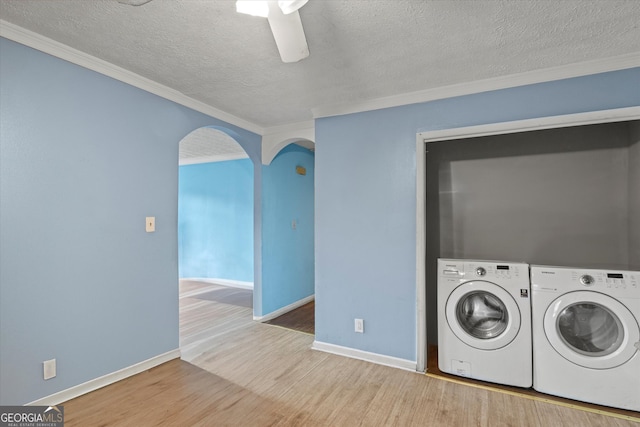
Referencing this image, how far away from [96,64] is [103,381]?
230 cm

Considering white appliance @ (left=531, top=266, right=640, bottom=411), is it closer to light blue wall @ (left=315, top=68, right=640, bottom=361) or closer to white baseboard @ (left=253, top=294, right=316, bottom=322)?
light blue wall @ (left=315, top=68, right=640, bottom=361)

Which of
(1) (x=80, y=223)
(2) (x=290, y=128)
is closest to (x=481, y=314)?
(2) (x=290, y=128)

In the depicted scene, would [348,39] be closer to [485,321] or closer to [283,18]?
[283,18]

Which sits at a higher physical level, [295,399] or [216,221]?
[216,221]

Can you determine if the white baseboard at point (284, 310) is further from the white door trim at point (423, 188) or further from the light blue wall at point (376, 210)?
the white door trim at point (423, 188)

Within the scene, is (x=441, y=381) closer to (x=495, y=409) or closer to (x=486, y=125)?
(x=495, y=409)

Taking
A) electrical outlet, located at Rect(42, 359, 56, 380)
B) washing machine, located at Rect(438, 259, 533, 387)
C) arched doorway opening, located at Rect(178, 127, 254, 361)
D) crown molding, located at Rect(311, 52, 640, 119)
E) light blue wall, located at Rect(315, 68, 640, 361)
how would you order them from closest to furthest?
electrical outlet, located at Rect(42, 359, 56, 380), crown molding, located at Rect(311, 52, 640, 119), washing machine, located at Rect(438, 259, 533, 387), light blue wall, located at Rect(315, 68, 640, 361), arched doorway opening, located at Rect(178, 127, 254, 361)

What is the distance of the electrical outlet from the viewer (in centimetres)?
195

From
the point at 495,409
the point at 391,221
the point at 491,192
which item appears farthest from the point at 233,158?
the point at 495,409

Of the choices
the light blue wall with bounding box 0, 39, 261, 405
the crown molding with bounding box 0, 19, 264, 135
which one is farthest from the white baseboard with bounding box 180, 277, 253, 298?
the crown molding with bounding box 0, 19, 264, 135

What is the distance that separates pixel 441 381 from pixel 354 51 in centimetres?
255

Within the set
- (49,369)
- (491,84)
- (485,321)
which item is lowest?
(49,369)

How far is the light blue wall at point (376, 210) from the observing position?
254 cm

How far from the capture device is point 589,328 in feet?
7.36
